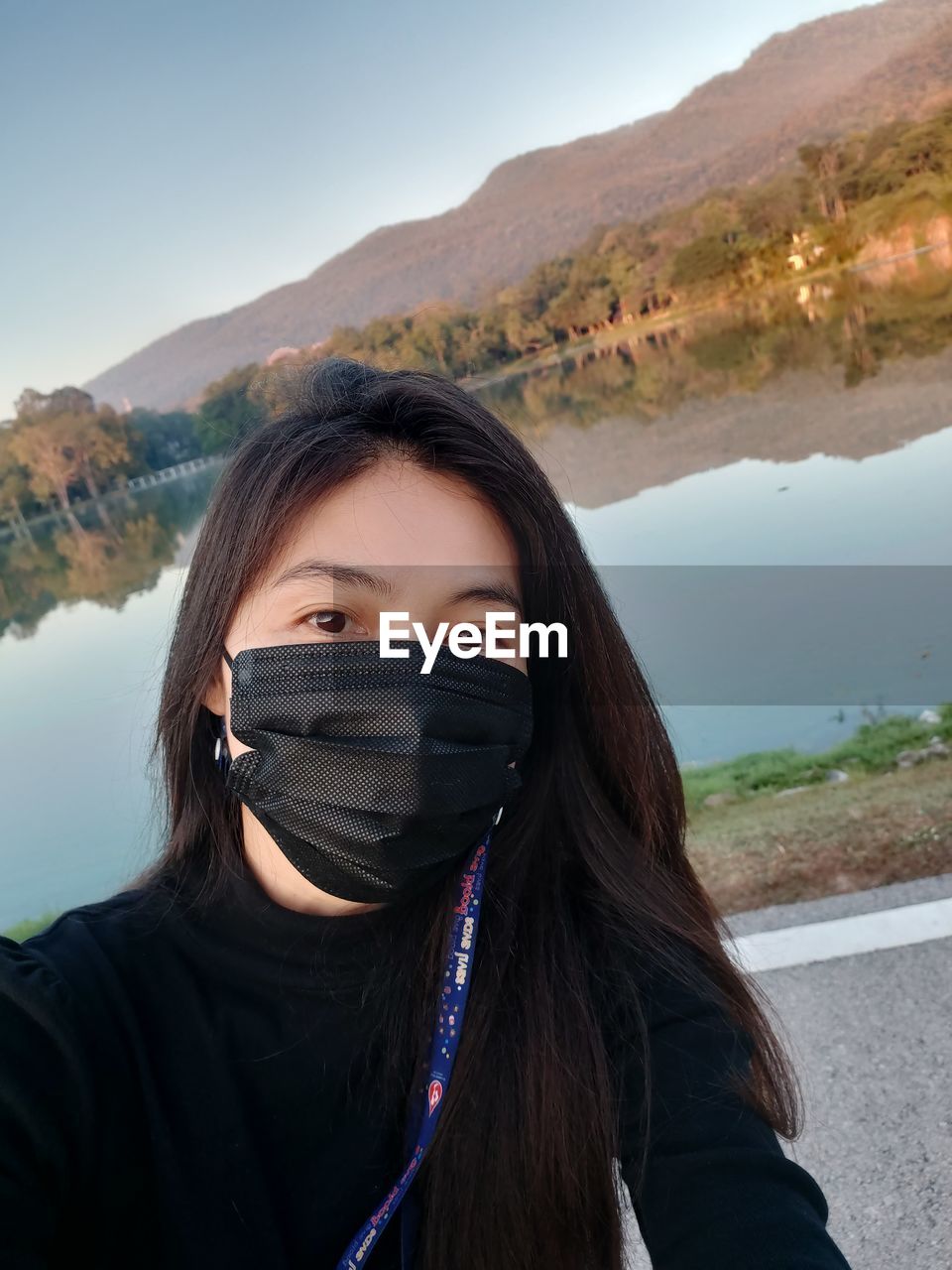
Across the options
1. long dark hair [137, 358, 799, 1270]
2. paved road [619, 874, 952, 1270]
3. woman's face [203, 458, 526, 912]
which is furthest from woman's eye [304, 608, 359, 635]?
paved road [619, 874, 952, 1270]

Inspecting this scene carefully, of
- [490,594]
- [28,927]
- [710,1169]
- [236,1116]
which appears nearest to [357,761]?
[490,594]

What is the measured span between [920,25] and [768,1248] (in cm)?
5565

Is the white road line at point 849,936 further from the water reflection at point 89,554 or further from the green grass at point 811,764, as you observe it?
the water reflection at point 89,554

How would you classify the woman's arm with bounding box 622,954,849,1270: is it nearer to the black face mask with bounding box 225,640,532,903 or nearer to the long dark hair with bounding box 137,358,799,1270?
the long dark hair with bounding box 137,358,799,1270

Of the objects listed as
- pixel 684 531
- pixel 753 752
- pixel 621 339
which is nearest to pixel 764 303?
pixel 621 339

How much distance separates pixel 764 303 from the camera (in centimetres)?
2988

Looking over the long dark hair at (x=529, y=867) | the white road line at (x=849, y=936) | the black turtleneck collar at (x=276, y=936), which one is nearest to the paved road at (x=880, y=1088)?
the white road line at (x=849, y=936)

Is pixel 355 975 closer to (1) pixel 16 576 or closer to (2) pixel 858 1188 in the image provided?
(2) pixel 858 1188

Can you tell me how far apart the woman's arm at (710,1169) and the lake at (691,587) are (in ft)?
2.97

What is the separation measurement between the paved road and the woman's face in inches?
48.8

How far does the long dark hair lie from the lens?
1032 mm

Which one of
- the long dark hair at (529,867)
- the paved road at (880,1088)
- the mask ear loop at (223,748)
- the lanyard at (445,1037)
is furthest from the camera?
the paved road at (880,1088)

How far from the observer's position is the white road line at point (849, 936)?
2178mm

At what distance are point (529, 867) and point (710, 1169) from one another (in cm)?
49
